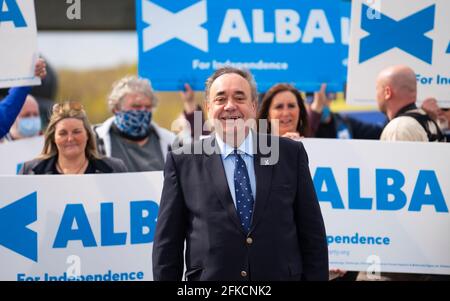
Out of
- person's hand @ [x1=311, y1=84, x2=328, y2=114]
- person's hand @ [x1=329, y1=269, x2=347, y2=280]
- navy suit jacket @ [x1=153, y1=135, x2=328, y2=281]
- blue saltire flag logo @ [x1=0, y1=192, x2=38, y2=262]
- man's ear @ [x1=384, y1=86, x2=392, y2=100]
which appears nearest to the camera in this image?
navy suit jacket @ [x1=153, y1=135, x2=328, y2=281]

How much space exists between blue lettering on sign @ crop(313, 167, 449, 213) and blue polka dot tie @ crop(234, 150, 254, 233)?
76.9 inches

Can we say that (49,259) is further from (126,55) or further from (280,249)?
(126,55)

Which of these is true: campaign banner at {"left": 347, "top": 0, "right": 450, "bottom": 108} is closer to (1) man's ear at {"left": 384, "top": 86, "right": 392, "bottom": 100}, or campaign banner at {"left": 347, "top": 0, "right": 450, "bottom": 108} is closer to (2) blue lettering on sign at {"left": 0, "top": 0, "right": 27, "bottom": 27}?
(1) man's ear at {"left": 384, "top": 86, "right": 392, "bottom": 100}

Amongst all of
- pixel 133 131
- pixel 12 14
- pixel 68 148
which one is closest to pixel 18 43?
pixel 12 14

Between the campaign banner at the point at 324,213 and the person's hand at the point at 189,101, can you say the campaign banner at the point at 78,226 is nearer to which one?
the campaign banner at the point at 324,213

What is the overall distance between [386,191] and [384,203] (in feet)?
0.27

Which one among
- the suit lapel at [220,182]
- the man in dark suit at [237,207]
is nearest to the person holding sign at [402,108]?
the man in dark suit at [237,207]

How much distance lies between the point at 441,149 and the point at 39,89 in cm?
855

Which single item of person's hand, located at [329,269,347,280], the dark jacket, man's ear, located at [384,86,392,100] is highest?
man's ear, located at [384,86,392,100]

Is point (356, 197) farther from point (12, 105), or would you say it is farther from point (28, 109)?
point (28, 109)

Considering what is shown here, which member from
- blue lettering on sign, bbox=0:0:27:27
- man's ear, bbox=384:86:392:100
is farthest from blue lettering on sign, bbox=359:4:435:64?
blue lettering on sign, bbox=0:0:27:27

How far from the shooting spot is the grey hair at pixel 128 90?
639cm

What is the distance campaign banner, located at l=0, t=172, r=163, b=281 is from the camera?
4898mm
